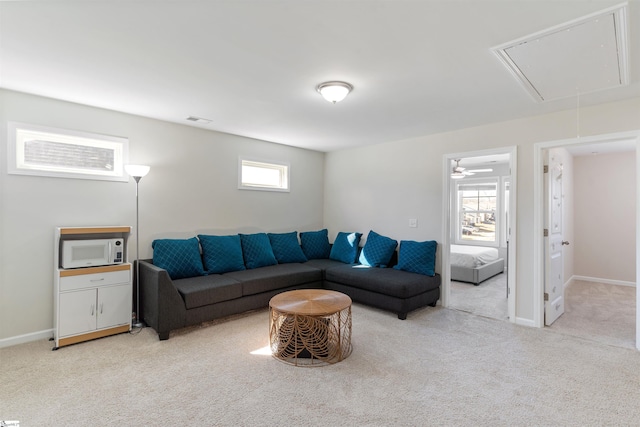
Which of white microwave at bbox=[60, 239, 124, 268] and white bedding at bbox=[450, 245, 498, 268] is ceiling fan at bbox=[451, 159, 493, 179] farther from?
white microwave at bbox=[60, 239, 124, 268]

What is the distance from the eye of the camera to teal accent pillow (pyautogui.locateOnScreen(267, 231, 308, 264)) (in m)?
4.82

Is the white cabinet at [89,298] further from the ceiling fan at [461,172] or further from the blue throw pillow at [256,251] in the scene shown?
the ceiling fan at [461,172]

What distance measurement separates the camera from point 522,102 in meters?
3.09

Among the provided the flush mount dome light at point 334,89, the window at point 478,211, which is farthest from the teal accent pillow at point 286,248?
the window at point 478,211

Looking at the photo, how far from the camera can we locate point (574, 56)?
2.17 meters

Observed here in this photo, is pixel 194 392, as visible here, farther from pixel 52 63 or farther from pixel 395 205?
pixel 395 205

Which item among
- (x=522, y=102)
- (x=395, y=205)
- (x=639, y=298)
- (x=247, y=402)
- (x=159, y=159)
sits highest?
(x=522, y=102)

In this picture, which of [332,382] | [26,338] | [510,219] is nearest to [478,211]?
[510,219]

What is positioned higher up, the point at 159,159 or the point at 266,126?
the point at 266,126

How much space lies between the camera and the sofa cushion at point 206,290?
3.24 meters

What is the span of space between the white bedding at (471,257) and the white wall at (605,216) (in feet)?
5.58

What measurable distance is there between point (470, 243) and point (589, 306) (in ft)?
10.8

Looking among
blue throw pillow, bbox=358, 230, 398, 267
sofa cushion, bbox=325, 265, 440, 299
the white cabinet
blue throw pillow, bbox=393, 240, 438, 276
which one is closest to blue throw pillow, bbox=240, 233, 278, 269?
sofa cushion, bbox=325, 265, 440, 299

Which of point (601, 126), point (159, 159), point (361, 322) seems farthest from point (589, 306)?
point (159, 159)
